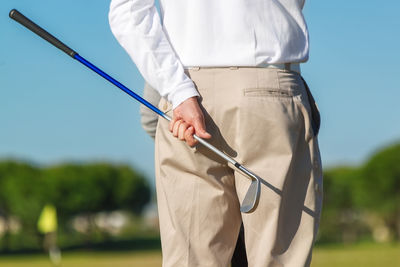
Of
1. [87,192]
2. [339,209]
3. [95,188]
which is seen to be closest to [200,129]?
[87,192]

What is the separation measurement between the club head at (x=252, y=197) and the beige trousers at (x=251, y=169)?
43 mm

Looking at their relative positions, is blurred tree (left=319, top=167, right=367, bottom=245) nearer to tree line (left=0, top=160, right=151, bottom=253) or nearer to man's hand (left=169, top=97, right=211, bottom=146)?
tree line (left=0, top=160, right=151, bottom=253)

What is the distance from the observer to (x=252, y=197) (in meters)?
2.30

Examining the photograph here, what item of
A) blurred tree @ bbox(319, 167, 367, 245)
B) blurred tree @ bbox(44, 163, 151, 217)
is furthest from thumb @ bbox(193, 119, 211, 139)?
blurred tree @ bbox(319, 167, 367, 245)

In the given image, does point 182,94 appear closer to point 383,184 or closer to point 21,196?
point 21,196

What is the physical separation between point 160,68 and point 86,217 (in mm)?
89297

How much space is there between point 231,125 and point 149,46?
37cm

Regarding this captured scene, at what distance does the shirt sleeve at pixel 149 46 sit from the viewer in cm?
241

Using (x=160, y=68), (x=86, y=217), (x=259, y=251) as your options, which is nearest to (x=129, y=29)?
(x=160, y=68)

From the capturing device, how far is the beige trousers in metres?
2.36

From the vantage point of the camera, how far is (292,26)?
2.47 meters

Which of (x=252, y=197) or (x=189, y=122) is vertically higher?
(x=189, y=122)

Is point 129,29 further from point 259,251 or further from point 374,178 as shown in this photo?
point 374,178

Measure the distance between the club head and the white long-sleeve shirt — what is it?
344 millimetres
